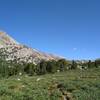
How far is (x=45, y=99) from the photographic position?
33.2 metres

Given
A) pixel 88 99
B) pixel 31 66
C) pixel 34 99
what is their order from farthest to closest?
pixel 31 66
pixel 88 99
pixel 34 99

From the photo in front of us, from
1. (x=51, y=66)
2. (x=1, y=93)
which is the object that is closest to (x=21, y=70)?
(x=51, y=66)

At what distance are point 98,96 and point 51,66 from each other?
110 meters

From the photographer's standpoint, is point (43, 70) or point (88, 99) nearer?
point (88, 99)

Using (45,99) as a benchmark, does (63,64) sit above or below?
above

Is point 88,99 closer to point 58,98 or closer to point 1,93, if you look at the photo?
point 58,98

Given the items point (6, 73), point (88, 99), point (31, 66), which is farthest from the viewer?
point (31, 66)

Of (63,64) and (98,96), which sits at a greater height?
(63,64)

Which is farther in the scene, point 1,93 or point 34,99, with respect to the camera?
point 1,93

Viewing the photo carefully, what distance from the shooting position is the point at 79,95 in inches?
1446

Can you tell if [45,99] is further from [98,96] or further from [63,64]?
[63,64]

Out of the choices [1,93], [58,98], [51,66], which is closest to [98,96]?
[58,98]

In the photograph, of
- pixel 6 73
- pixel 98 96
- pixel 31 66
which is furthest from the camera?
pixel 31 66

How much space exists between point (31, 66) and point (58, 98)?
12264cm
